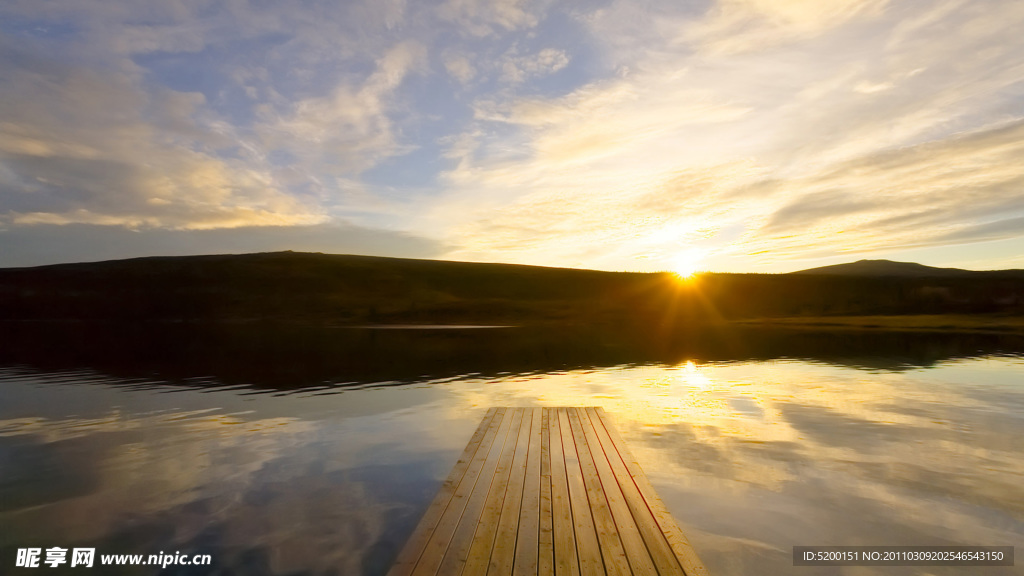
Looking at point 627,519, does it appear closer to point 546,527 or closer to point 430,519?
point 546,527

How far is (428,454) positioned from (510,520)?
17.7ft

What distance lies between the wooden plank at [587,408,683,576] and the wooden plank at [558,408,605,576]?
0.61 metres

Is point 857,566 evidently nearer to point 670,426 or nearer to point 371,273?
point 670,426

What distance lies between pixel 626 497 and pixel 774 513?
7.76ft

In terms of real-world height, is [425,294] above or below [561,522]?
above

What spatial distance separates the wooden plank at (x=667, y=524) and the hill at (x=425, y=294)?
266ft

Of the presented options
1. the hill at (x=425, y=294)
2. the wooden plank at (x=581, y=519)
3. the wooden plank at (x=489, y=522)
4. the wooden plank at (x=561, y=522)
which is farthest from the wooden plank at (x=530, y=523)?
the hill at (x=425, y=294)

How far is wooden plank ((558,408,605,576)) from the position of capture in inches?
245

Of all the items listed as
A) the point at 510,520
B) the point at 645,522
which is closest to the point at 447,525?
the point at 510,520

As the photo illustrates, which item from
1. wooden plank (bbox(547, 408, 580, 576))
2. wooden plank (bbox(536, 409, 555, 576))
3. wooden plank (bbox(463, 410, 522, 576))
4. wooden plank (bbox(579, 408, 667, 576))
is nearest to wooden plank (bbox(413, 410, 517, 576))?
wooden plank (bbox(463, 410, 522, 576))

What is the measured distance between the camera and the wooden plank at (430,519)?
20.4 ft

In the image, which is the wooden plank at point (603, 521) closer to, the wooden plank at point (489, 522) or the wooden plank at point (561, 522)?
the wooden plank at point (561, 522)

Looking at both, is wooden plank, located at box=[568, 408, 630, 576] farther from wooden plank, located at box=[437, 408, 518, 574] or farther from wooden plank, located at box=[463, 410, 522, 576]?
wooden plank, located at box=[437, 408, 518, 574]

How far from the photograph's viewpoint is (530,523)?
7.48m
